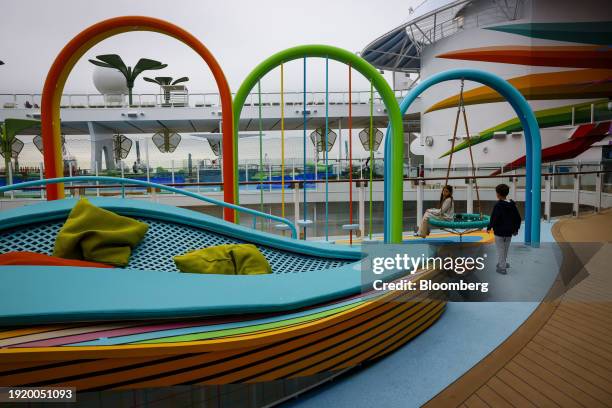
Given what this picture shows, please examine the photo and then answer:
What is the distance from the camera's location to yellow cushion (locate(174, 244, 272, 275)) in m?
1.75

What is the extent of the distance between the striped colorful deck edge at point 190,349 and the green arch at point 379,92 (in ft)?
3.36

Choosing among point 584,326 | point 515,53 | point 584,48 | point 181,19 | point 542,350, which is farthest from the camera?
point 515,53

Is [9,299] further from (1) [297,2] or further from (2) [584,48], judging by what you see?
(2) [584,48]

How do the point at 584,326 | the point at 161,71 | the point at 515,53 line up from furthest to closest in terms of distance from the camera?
the point at 161,71 < the point at 515,53 < the point at 584,326

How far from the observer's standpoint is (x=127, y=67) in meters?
18.4

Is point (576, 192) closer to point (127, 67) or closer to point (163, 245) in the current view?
point (163, 245)

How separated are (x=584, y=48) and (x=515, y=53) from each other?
1.76 metres

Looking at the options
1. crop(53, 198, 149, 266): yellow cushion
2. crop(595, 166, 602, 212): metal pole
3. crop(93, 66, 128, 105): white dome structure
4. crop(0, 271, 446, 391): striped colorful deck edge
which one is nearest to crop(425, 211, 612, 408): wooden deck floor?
crop(0, 271, 446, 391): striped colorful deck edge

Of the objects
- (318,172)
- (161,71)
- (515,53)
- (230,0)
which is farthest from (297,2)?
(161,71)

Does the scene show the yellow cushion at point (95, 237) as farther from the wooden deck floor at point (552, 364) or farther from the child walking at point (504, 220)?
the child walking at point (504, 220)

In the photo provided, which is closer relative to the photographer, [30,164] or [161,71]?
[30,164]

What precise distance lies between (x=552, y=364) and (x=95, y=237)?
2.21 meters

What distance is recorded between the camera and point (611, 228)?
18.1ft

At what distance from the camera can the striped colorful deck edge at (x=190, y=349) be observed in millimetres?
955
